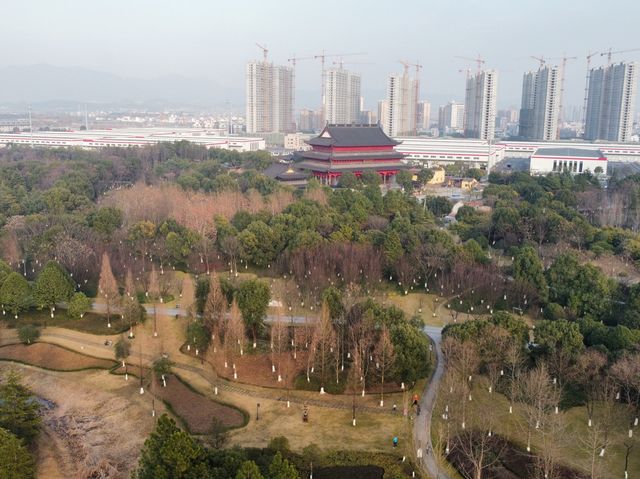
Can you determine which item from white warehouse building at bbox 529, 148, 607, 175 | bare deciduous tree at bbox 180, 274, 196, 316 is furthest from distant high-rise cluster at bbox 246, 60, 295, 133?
bare deciduous tree at bbox 180, 274, 196, 316

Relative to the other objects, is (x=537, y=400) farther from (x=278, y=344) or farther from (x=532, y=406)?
(x=278, y=344)

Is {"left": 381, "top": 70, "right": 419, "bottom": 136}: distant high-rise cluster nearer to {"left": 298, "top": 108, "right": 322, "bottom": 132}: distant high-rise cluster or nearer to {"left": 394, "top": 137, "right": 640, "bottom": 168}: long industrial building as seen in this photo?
{"left": 394, "top": 137, "right": 640, "bottom": 168}: long industrial building

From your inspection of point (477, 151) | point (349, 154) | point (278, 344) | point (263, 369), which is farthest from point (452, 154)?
point (263, 369)

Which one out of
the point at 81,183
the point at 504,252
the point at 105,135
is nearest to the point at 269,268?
the point at 504,252

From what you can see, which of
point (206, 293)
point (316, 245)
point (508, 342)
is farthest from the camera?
point (316, 245)

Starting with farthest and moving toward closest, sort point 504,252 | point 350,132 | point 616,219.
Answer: point 350,132 < point 616,219 < point 504,252

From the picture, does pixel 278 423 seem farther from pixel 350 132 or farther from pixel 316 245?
pixel 350 132
